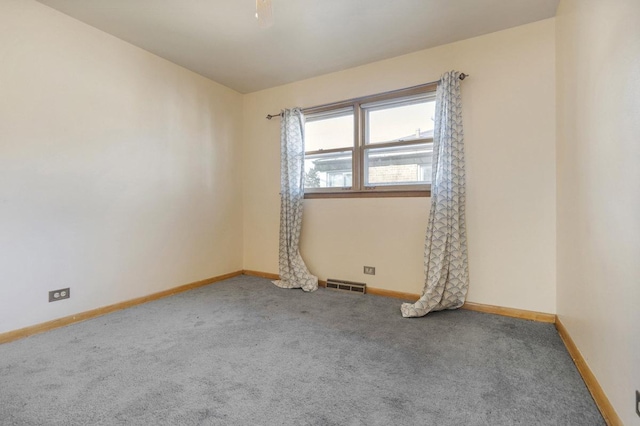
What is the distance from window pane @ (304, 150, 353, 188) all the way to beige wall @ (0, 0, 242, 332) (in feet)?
4.11

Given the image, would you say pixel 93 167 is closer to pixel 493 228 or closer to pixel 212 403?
pixel 212 403

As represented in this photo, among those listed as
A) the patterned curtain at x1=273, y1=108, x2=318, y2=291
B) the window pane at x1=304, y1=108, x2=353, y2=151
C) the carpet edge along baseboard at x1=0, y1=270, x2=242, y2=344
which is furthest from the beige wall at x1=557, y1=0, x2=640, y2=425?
the carpet edge along baseboard at x1=0, y1=270, x2=242, y2=344

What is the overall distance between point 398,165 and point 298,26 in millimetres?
1670

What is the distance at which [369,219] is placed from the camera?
3.36m

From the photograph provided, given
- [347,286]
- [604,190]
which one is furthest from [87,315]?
[604,190]

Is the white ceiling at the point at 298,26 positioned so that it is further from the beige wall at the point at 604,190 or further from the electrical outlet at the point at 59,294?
the electrical outlet at the point at 59,294

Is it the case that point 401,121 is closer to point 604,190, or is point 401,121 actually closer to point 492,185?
point 492,185

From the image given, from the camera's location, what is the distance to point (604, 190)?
4.86 feet

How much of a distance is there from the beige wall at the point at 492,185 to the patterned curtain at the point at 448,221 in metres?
0.15

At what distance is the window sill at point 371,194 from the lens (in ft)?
10.1

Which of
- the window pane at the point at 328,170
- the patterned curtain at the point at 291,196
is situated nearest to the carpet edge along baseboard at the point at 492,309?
the patterned curtain at the point at 291,196

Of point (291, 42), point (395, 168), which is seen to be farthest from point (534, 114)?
point (291, 42)

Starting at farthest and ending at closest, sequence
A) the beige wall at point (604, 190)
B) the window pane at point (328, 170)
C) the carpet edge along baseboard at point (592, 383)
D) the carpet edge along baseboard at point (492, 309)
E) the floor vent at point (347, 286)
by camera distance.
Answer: the window pane at point (328, 170), the floor vent at point (347, 286), the carpet edge along baseboard at point (492, 309), the carpet edge along baseboard at point (592, 383), the beige wall at point (604, 190)

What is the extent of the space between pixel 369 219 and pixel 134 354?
2.43 meters
